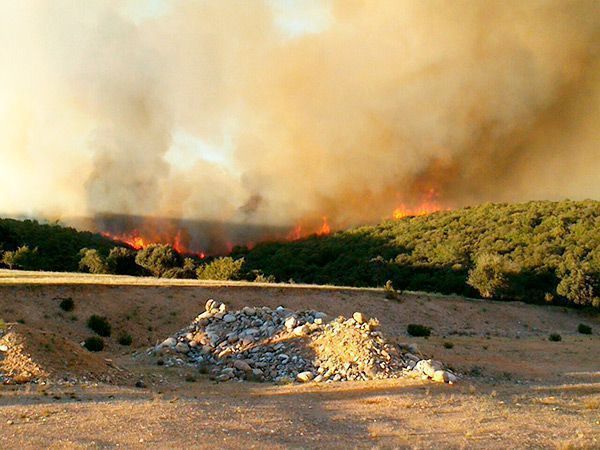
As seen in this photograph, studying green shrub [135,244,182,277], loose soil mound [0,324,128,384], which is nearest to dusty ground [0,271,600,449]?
loose soil mound [0,324,128,384]

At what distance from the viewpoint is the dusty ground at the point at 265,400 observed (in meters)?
10.7

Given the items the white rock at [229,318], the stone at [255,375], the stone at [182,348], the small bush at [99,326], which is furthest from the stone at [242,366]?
the small bush at [99,326]

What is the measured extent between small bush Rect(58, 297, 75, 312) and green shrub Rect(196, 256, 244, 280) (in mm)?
18902

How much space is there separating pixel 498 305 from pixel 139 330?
2624 centimetres

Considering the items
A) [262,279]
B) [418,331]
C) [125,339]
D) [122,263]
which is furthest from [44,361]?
[122,263]

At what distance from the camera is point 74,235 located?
275ft

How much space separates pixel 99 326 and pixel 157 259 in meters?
23.8

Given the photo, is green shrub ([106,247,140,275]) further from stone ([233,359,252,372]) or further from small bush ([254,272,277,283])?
stone ([233,359,252,372])

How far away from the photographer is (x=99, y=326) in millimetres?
29312

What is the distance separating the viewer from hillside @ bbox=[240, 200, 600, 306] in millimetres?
49750

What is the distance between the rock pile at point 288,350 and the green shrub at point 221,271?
23070 mm

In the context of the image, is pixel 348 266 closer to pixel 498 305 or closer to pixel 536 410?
pixel 498 305

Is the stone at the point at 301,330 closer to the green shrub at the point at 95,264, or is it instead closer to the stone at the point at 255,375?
the stone at the point at 255,375

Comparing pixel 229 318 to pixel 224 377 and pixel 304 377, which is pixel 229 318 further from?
pixel 304 377
